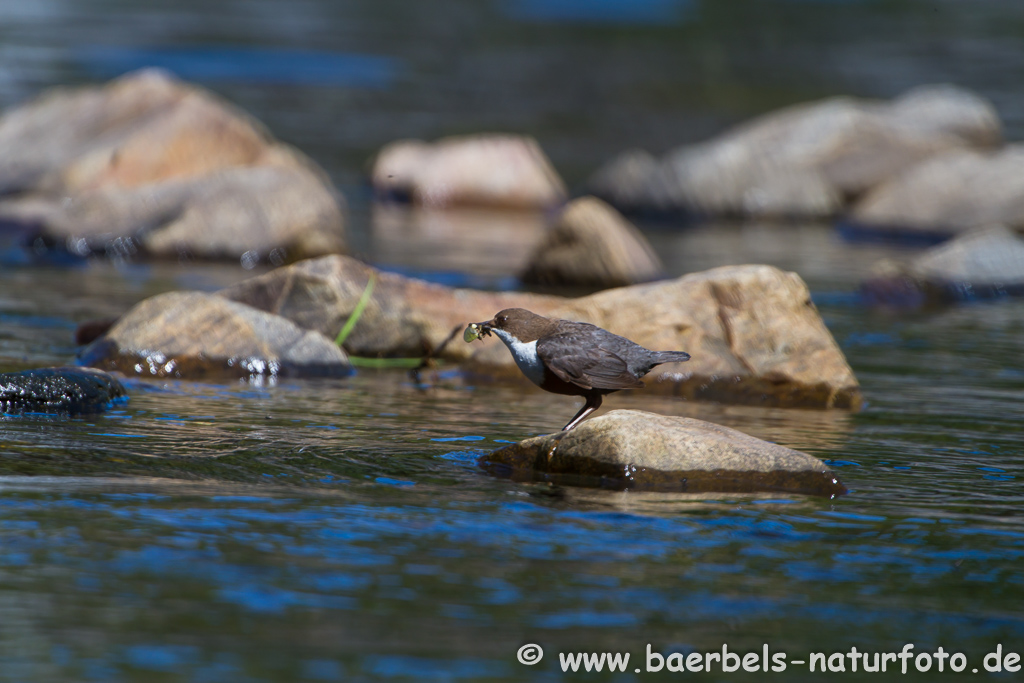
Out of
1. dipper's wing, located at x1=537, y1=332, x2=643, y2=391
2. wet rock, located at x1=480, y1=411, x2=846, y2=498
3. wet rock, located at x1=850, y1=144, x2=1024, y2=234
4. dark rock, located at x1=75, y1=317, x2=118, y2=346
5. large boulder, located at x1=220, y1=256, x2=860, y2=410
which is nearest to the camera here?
wet rock, located at x1=480, y1=411, x2=846, y2=498

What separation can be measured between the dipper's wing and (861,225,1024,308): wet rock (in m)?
6.11

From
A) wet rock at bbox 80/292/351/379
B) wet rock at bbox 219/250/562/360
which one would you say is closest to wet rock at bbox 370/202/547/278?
wet rock at bbox 219/250/562/360

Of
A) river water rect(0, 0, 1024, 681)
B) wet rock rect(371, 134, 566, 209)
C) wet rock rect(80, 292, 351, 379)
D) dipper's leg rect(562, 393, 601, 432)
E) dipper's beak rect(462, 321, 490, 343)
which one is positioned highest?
wet rock rect(371, 134, 566, 209)

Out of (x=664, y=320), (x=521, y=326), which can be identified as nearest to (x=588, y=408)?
Result: (x=521, y=326)

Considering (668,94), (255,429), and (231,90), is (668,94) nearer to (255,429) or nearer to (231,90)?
(231,90)

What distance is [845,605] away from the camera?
4.07 m

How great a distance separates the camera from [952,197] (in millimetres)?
15602

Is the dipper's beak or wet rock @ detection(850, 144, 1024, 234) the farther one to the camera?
wet rock @ detection(850, 144, 1024, 234)

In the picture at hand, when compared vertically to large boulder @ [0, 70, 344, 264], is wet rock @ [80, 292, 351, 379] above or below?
below

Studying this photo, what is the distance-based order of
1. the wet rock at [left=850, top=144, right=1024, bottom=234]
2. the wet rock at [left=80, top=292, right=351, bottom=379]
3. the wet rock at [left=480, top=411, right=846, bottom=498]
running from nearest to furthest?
the wet rock at [left=480, top=411, right=846, bottom=498]
the wet rock at [left=80, top=292, right=351, bottom=379]
the wet rock at [left=850, top=144, right=1024, bottom=234]

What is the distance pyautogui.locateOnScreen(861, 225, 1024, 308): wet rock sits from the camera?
1142 centimetres

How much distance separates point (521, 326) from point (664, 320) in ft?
7.58

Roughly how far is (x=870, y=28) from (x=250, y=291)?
3120 centimetres

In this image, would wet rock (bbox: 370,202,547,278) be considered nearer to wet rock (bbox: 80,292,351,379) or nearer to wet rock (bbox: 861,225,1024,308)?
wet rock (bbox: 861,225,1024,308)
